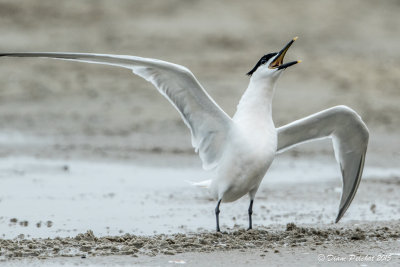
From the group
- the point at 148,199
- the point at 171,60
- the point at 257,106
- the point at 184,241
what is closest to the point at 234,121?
the point at 257,106

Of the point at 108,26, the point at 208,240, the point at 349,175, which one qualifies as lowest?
the point at 208,240

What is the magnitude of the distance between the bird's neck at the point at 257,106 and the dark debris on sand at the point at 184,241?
1079 millimetres

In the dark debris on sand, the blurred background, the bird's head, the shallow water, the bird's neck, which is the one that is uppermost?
the blurred background

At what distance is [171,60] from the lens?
20.4 m

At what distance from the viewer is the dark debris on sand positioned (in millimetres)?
7211

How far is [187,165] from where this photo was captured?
13.2 meters

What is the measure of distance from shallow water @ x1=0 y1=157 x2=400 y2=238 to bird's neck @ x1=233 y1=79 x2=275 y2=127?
4.31 ft

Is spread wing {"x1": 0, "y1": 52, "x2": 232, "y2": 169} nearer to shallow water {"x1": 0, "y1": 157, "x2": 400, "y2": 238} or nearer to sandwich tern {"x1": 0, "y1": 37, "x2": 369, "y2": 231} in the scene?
sandwich tern {"x1": 0, "y1": 37, "x2": 369, "y2": 231}

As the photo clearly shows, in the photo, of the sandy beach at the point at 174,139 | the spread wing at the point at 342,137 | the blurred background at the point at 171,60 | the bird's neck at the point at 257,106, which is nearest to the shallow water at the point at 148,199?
the sandy beach at the point at 174,139

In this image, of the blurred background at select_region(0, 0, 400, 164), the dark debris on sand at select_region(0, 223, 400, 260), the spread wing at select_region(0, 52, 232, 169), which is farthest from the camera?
the blurred background at select_region(0, 0, 400, 164)

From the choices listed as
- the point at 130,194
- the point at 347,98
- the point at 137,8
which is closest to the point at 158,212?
the point at 130,194

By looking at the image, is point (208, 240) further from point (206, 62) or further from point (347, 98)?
point (206, 62)

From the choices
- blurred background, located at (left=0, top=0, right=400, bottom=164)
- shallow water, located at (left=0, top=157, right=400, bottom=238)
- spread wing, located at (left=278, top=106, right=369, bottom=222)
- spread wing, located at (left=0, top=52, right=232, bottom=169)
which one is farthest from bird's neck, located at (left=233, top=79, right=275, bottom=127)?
blurred background, located at (left=0, top=0, right=400, bottom=164)

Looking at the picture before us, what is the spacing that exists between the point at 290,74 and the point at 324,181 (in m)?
8.37
